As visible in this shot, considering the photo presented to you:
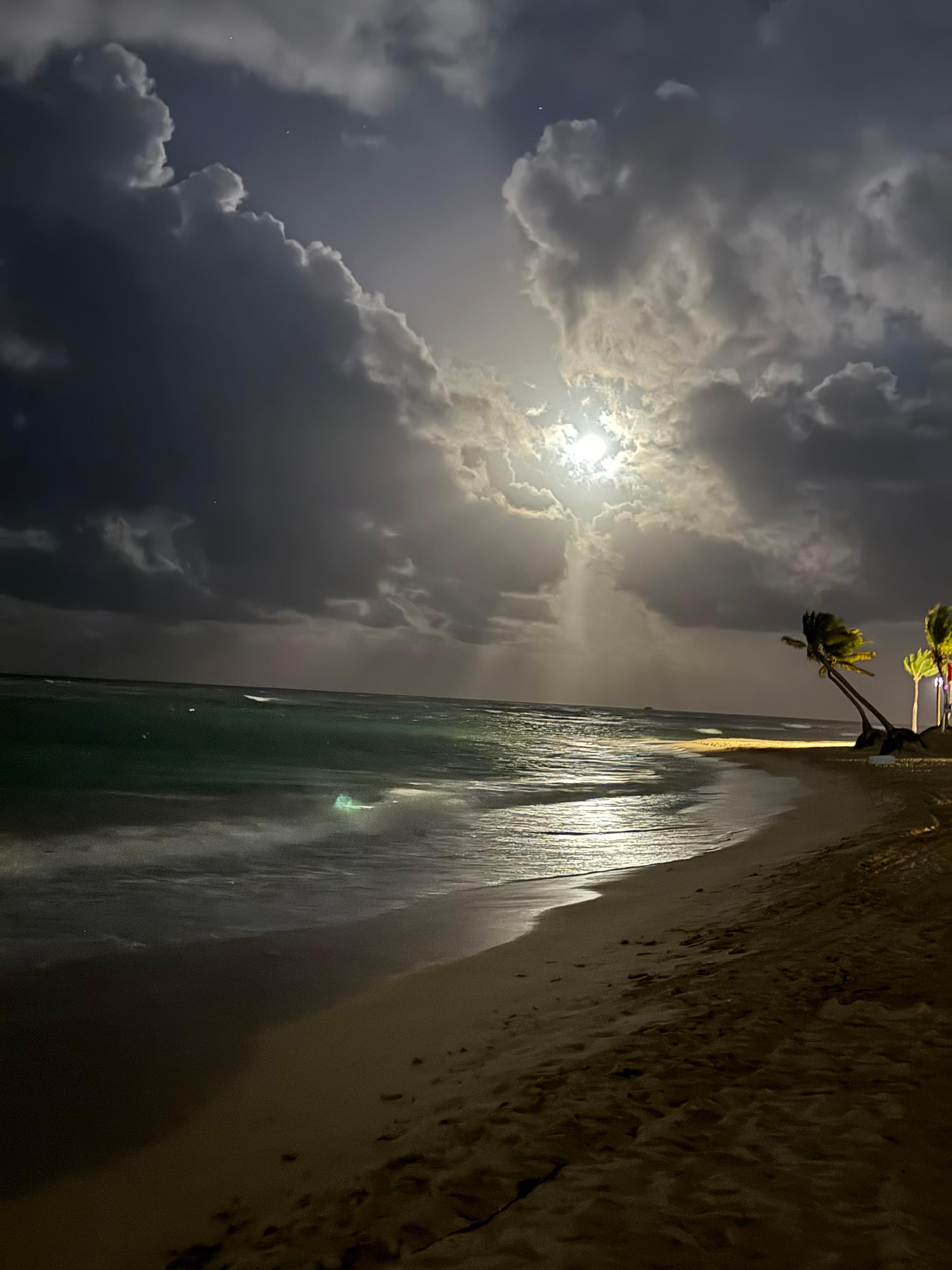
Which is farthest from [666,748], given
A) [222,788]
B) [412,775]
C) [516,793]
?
[222,788]

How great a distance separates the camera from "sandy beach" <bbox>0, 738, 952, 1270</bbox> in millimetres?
3420

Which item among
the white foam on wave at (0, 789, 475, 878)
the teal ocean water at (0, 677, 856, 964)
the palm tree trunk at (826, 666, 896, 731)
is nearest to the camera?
the teal ocean water at (0, 677, 856, 964)

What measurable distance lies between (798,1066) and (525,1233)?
7.86ft

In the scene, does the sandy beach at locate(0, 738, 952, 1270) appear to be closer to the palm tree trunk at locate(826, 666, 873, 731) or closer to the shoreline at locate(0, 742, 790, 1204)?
the shoreline at locate(0, 742, 790, 1204)

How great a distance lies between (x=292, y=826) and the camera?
19297 mm

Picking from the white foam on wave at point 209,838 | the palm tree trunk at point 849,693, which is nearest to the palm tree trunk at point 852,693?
the palm tree trunk at point 849,693

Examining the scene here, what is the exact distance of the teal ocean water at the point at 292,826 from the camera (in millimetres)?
10992

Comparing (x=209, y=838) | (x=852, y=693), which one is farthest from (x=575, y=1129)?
(x=852, y=693)

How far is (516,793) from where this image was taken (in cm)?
2684

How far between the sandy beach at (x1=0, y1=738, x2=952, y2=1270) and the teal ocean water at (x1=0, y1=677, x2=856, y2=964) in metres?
3.44

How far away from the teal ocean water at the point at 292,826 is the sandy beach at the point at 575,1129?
A: 3.44 metres

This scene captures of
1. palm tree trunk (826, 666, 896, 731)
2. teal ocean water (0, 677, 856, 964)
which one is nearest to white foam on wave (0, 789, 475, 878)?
teal ocean water (0, 677, 856, 964)

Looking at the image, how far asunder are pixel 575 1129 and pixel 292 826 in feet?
52.8

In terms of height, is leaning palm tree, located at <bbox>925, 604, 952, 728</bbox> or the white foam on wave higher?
leaning palm tree, located at <bbox>925, 604, 952, 728</bbox>
